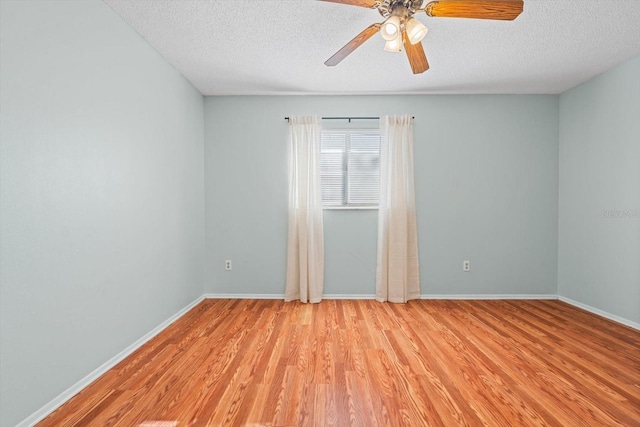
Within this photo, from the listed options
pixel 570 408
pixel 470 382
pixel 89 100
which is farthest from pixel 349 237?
pixel 89 100

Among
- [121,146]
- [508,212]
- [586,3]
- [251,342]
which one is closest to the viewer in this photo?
[586,3]

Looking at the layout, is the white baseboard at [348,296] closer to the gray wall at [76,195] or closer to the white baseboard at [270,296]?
the white baseboard at [270,296]

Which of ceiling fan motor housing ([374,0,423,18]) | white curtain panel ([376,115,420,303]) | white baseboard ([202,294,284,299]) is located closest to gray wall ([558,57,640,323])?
white curtain panel ([376,115,420,303])

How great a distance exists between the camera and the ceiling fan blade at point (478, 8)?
170 centimetres

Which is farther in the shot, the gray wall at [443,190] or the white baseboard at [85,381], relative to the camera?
the gray wall at [443,190]

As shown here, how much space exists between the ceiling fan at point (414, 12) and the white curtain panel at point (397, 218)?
5.33 ft

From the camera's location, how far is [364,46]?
2709 millimetres

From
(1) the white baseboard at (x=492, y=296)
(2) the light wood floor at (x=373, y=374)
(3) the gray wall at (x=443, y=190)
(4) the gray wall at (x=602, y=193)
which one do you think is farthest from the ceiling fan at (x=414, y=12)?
(1) the white baseboard at (x=492, y=296)

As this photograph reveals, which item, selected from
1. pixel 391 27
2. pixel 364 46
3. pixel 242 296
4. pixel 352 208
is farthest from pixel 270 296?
pixel 391 27

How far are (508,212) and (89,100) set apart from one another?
4169 millimetres

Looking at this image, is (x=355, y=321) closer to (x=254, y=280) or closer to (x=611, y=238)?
(x=254, y=280)

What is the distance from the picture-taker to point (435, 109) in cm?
386

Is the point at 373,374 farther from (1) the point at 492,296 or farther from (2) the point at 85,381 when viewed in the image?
(1) the point at 492,296

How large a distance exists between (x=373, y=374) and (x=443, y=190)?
2495 mm
